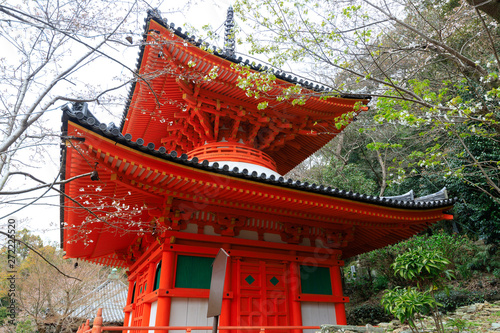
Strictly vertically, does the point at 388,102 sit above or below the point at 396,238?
above

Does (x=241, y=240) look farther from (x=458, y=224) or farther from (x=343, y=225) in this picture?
(x=458, y=224)

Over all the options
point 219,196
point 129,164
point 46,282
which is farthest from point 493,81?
point 46,282

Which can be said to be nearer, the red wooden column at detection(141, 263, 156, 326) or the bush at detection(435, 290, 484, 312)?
the red wooden column at detection(141, 263, 156, 326)

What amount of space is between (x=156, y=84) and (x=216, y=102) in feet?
4.47

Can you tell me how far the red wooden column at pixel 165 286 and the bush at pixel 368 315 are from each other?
11050mm

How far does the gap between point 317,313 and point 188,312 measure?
103 inches

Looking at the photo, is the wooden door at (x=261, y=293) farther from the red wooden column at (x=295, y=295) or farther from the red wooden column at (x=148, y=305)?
the red wooden column at (x=148, y=305)

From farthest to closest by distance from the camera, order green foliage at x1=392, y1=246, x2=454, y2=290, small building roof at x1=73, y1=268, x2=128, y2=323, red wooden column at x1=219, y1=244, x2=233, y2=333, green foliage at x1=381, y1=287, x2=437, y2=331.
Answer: small building roof at x1=73, y1=268, x2=128, y2=323
green foliage at x1=392, y1=246, x2=454, y2=290
green foliage at x1=381, y1=287, x2=437, y2=331
red wooden column at x1=219, y1=244, x2=233, y2=333

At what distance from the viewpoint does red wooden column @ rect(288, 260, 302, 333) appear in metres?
5.92

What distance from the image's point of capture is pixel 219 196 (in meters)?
5.19

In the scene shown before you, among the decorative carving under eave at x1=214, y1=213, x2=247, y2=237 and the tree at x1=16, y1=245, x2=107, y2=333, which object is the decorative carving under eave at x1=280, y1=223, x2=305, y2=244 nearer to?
the decorative carving under eave at x1=214, y1=213, x2=247, y2=237

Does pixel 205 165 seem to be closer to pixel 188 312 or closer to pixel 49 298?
pixel 188 312

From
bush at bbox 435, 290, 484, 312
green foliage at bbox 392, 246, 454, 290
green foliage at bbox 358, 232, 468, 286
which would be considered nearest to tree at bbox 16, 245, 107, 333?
green foliage at bbox 358, 232, 468, 286

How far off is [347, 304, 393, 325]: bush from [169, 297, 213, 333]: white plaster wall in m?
10.5
